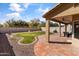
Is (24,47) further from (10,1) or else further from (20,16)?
(10,1)

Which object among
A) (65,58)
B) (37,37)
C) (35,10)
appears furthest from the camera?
(37,37)

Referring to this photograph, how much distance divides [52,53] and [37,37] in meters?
1.26

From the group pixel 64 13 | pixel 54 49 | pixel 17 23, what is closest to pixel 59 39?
pixel 54 49

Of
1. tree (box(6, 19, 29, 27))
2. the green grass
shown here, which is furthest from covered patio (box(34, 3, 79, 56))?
tree (box(6, 19, 29, 27))

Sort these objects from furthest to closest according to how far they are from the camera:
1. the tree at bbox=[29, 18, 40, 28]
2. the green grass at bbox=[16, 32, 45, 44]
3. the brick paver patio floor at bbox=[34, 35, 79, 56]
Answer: the green grass at bbox=[16, 32, 45, 44], the tree at bbox=[29, 18, 40, 28], the brick paver patio floor at bbox=[34, 35, 79, 56]

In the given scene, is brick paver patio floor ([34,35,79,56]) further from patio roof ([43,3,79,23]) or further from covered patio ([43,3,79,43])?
patio roof ([43,3,79,23])

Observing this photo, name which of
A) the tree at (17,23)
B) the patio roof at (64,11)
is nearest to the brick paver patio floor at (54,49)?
the tree at (17,23)

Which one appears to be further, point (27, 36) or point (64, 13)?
point (64, 13)

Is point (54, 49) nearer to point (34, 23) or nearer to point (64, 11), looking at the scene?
point (34, 23)

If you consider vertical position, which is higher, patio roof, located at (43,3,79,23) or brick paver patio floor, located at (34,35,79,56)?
patio roof, located at (43,3,79,23)

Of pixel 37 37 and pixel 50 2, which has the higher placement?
pixel 50 2

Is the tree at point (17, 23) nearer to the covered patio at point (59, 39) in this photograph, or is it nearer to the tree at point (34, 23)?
the tree at point (34, 23)

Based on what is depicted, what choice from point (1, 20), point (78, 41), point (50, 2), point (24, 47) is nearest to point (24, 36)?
point (24, 47)

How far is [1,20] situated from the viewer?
9.45m
